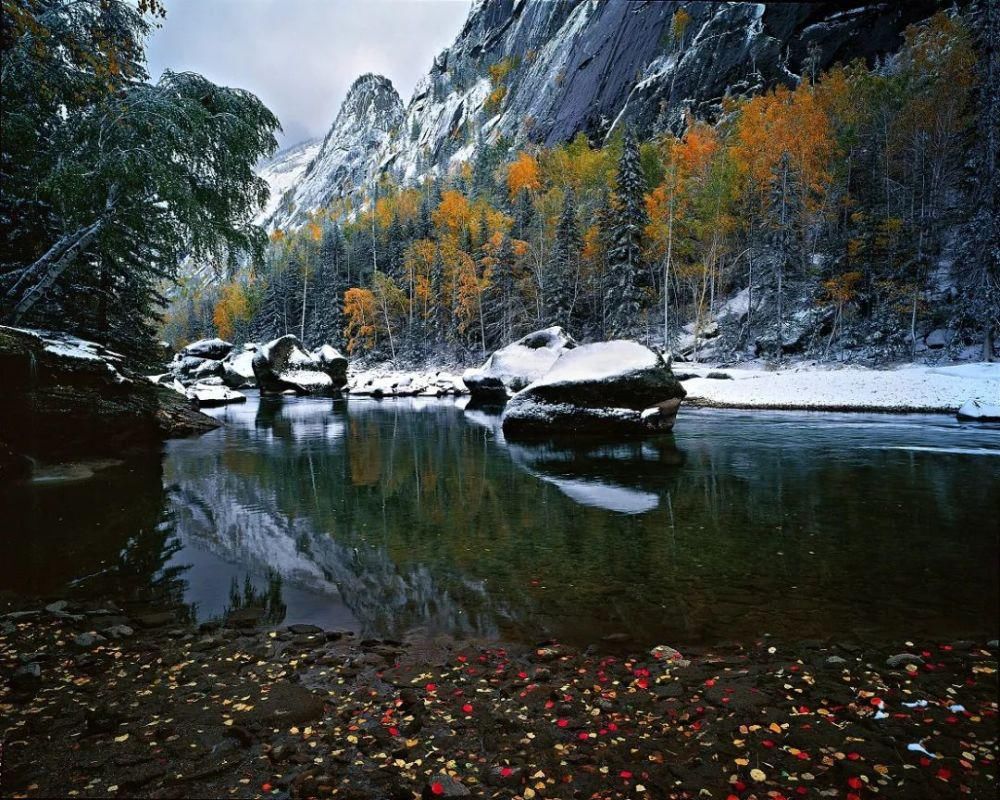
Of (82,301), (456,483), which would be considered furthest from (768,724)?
(82,301)

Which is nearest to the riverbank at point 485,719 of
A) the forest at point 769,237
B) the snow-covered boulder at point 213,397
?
the forest at point 769,237

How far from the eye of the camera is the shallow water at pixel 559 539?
4.29 meters

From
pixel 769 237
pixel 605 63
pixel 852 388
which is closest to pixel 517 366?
pixel 852 388

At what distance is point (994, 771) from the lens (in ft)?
7.50

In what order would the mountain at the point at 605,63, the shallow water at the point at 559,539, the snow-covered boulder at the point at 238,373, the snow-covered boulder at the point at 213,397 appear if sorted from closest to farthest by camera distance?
the shallow water at the point at 559,539 < the snow-covered boulder at the point at 213,397 < the snow-covered boulder at the point at 238,373 < the mountain at the point at 605,63

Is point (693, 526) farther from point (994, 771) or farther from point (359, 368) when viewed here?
point (359, 368)

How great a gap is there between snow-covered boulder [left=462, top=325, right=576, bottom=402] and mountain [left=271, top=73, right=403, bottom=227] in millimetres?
138865

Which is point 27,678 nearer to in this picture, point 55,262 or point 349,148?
point 55,262

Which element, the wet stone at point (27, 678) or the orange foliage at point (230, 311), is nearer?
the wet stone at point (27, 678)

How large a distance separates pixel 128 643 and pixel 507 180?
61979 millimetres

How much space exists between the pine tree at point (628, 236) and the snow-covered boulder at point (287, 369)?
21924 millimetres

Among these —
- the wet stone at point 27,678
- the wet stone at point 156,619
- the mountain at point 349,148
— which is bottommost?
the wet stone at point 156,619

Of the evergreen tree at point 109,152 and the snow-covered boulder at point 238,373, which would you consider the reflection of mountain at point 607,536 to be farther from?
the snow-covered boulder at point 238,373

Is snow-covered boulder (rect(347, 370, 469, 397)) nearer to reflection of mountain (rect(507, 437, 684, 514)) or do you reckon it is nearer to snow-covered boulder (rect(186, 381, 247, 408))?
snow-covered boulder (rect(186, 381, 247, 408))
